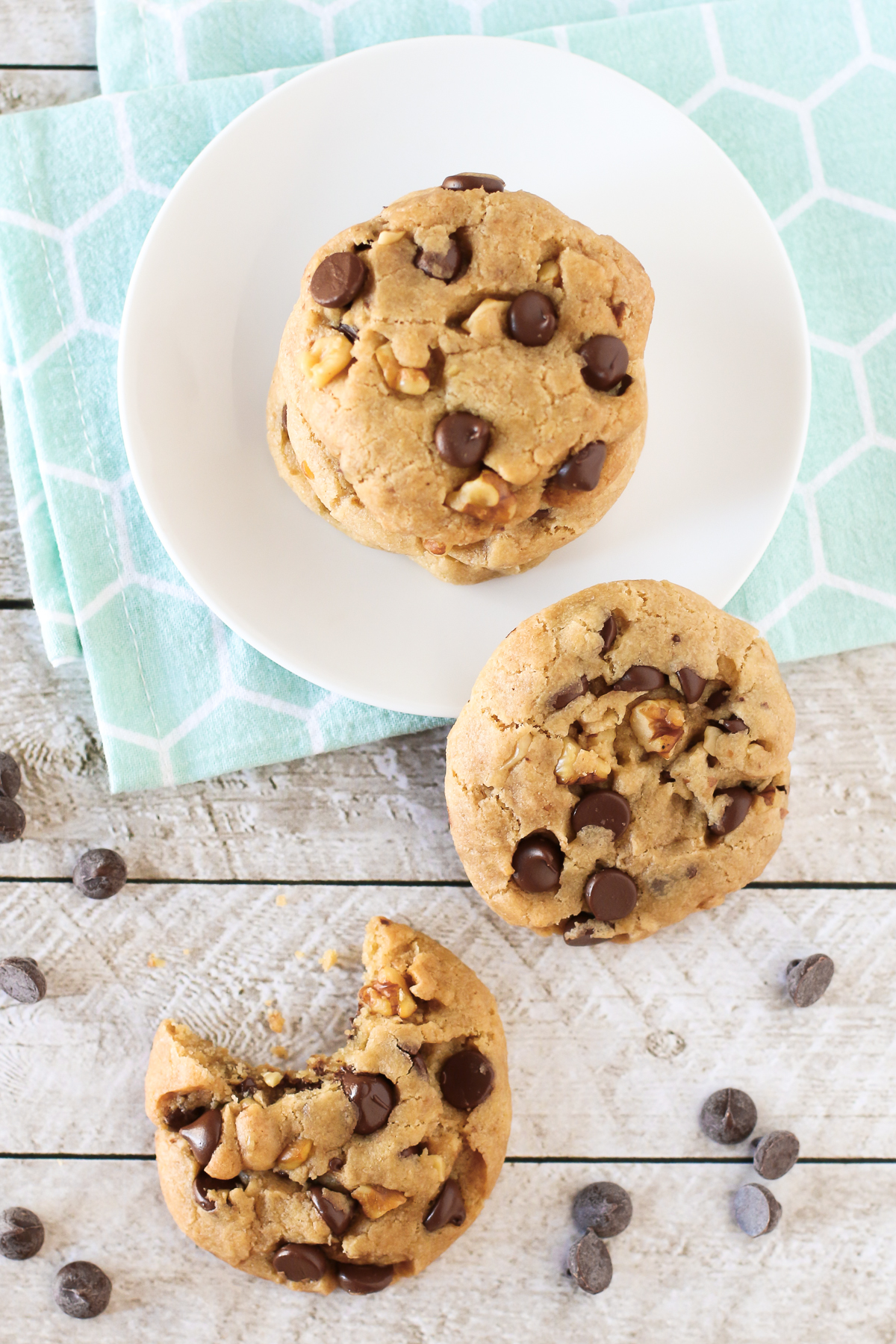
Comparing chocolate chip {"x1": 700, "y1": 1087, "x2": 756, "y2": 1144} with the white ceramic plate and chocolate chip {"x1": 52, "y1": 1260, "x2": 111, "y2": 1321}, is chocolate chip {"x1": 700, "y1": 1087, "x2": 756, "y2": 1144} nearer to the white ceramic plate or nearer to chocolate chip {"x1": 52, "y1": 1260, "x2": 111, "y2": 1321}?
the white ceramic plate

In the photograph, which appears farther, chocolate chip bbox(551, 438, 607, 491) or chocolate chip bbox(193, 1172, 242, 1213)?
chocolate chip bbox(193, 1172, 242, 1213)

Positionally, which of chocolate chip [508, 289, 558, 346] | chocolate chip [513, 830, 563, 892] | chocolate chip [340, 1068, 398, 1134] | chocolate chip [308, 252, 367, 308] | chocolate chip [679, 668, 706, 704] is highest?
chocolate chip [308, 252, 367, 308]

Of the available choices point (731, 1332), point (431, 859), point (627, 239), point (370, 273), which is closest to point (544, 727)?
point (431, 859)

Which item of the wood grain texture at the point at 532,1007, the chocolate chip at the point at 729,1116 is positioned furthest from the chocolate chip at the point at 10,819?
the chocolate chip at the point at 729,1116

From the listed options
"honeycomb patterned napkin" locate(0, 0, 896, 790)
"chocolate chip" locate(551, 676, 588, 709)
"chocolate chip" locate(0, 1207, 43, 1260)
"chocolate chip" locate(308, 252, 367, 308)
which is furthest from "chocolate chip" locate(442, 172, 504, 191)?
"chocolate chip" locate(0, 1207, 43, 1260)

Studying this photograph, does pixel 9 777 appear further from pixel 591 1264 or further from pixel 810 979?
pixel 810 979

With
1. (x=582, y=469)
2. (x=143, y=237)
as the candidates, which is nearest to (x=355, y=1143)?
(x=582, y=469)

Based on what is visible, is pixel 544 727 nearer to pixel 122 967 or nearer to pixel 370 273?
pixel 370 273

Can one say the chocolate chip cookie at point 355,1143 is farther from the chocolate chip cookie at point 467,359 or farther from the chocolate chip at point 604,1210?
the chocolate chip cookie at point 467,359
